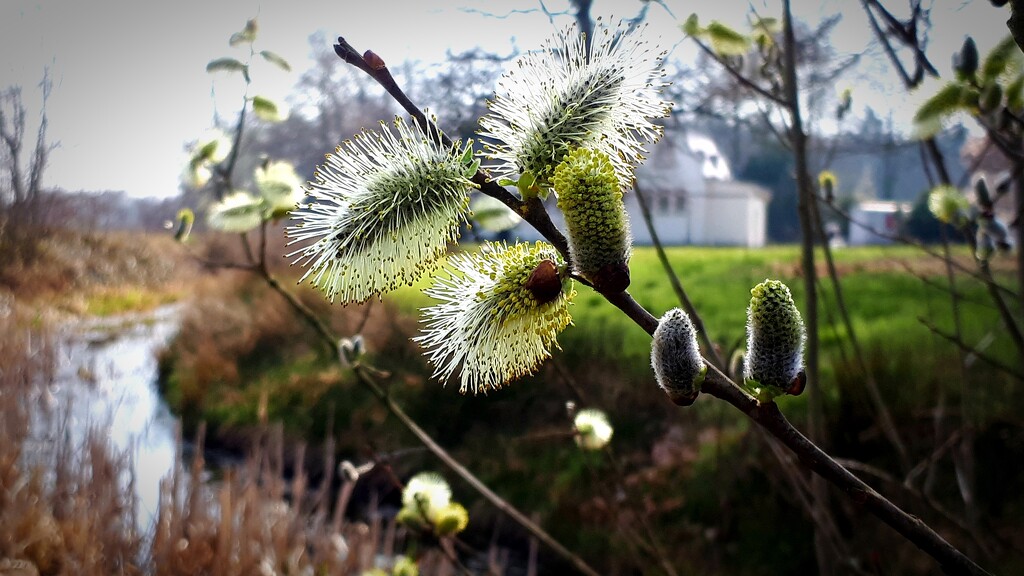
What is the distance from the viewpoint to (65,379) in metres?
2.22

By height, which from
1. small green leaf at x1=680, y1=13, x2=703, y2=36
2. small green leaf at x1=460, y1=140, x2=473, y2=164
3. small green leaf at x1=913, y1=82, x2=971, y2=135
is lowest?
small green leaf at x1=460, y1=140, x2=473, y2=164

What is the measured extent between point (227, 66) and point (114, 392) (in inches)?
69.9

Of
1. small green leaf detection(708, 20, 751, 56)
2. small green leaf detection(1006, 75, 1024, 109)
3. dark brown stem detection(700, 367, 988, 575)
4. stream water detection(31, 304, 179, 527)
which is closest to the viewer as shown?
dark brown stem detection(700, 367, 988, 575)

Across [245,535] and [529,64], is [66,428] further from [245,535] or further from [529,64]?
[529,64]

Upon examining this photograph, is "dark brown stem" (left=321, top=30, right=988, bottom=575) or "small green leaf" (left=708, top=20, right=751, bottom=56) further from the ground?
"small green leaf" (left=708, top=20, right=751, bottom=56)

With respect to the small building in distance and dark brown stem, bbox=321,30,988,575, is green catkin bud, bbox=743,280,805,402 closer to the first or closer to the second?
dark brown stem, bbox=321,30,988,575

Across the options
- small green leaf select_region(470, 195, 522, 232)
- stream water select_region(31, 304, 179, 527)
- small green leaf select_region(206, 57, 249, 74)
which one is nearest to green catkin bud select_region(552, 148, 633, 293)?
small green leaf select_region(470, 195, 522, 232)

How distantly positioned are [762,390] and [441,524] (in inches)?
21.9

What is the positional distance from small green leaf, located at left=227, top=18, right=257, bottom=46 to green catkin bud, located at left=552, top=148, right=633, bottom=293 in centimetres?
81

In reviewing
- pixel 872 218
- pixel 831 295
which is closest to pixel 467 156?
pixel 831 295

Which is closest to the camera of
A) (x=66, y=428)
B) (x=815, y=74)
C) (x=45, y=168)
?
(x=815, y=74)

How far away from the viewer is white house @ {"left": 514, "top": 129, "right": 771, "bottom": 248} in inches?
102

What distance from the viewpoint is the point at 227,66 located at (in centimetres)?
92

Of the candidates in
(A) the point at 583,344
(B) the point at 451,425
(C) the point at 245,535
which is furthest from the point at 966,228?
(B) the point at 451,425
